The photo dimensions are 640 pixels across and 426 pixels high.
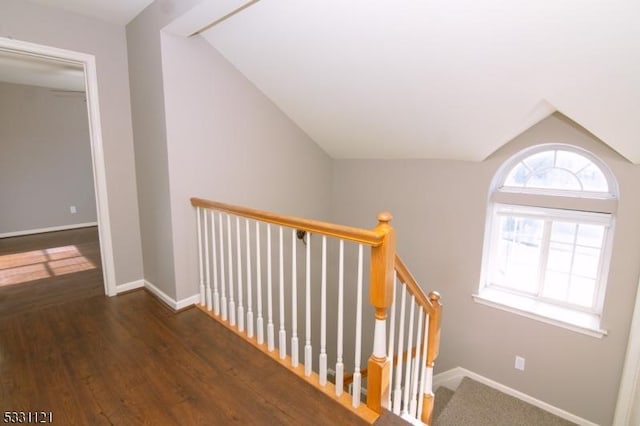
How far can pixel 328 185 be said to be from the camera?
14.6 feet

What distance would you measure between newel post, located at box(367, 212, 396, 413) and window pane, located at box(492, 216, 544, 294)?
243cm

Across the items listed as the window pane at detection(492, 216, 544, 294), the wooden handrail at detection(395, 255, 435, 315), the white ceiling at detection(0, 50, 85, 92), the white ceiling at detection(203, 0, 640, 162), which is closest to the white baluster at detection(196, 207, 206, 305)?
the white ceiling at detection(203, 0, 640, 162)

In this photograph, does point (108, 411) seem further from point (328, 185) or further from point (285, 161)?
point (328, 185)

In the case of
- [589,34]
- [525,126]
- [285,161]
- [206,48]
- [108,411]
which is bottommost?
[108,411]

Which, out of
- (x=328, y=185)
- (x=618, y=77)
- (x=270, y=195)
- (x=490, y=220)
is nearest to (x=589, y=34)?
(x=618, y=77)

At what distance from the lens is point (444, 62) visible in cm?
225

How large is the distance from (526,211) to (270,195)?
262 centimetres

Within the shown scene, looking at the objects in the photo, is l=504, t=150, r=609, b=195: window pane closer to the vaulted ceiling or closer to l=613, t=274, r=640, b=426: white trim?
the vaulted ceiling

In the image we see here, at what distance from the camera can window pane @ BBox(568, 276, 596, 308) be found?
307cm

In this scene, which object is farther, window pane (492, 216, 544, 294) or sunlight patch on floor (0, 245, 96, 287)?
sunlight patch on floor (0, 245, 96, 287)

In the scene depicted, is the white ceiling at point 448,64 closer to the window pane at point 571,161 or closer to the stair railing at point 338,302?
the window pane at point 571,161

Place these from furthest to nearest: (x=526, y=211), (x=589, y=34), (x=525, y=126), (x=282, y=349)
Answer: (x=526, y=211) < (x=525, y=126) < (x=282, y=349) < (x=589, y=34)

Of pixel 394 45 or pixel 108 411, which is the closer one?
pixel 108 411

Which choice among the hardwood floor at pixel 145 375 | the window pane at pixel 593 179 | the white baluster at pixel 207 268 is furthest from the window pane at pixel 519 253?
the white baluster at pixel 207 268
